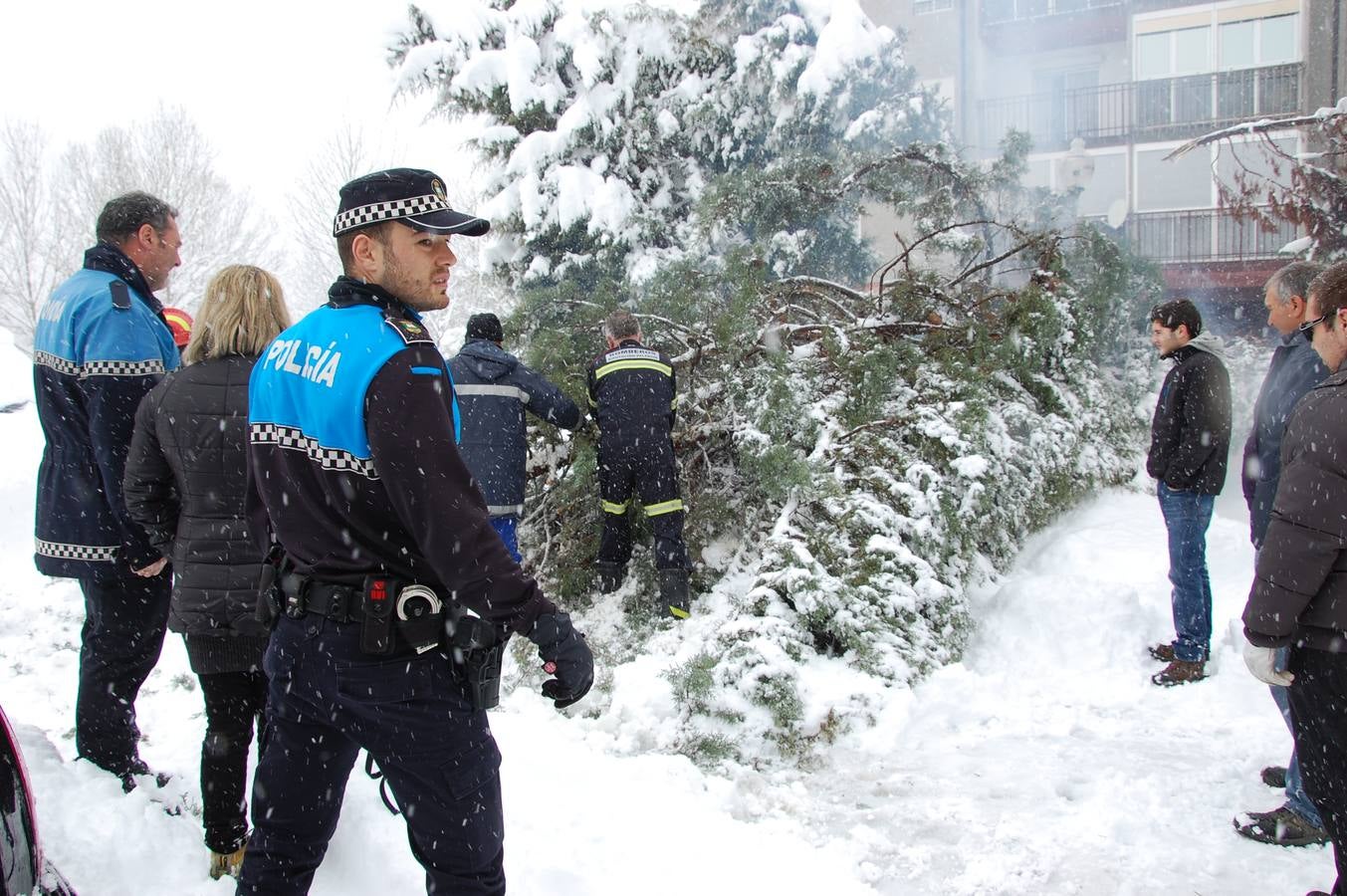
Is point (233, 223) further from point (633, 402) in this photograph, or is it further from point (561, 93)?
point (633, 402)

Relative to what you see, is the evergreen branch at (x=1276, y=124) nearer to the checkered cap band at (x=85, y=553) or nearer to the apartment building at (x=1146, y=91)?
the apartment building at (x=1146, y=91)

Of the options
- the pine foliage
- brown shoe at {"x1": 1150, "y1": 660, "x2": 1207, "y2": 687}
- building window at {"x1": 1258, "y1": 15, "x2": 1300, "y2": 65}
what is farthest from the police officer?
building window at {"x1": 1258, "y1": 15, "x2": 1300, "y2": 65}

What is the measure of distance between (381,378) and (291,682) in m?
0.72

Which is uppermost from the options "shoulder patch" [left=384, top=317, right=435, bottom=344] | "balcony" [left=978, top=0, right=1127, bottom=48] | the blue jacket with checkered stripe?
"balcony" [left=978, top=0, right=1127, bottom=48]

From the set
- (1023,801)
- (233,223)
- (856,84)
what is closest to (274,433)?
(1023,801)

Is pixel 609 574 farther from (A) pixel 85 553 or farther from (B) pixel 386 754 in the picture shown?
(B) pixel 386 754

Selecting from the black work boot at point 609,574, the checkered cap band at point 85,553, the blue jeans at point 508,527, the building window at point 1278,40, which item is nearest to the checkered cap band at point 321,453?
the checkered cap band at point 85,553

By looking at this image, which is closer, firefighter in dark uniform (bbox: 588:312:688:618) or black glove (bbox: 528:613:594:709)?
black glove (bbox: 528:613:594:709)

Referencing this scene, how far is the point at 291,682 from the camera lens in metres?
1.98

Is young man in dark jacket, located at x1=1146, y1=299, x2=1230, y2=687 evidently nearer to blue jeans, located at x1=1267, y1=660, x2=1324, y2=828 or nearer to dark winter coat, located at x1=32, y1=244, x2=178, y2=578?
blue jeans, located at x1=1267, y1=660, x2=1324, y2=828

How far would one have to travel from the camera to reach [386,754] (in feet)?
6.21

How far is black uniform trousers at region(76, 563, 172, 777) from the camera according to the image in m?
3.03

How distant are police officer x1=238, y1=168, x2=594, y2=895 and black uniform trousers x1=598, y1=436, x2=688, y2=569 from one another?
3499 mm

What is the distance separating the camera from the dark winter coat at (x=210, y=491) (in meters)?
2.67
